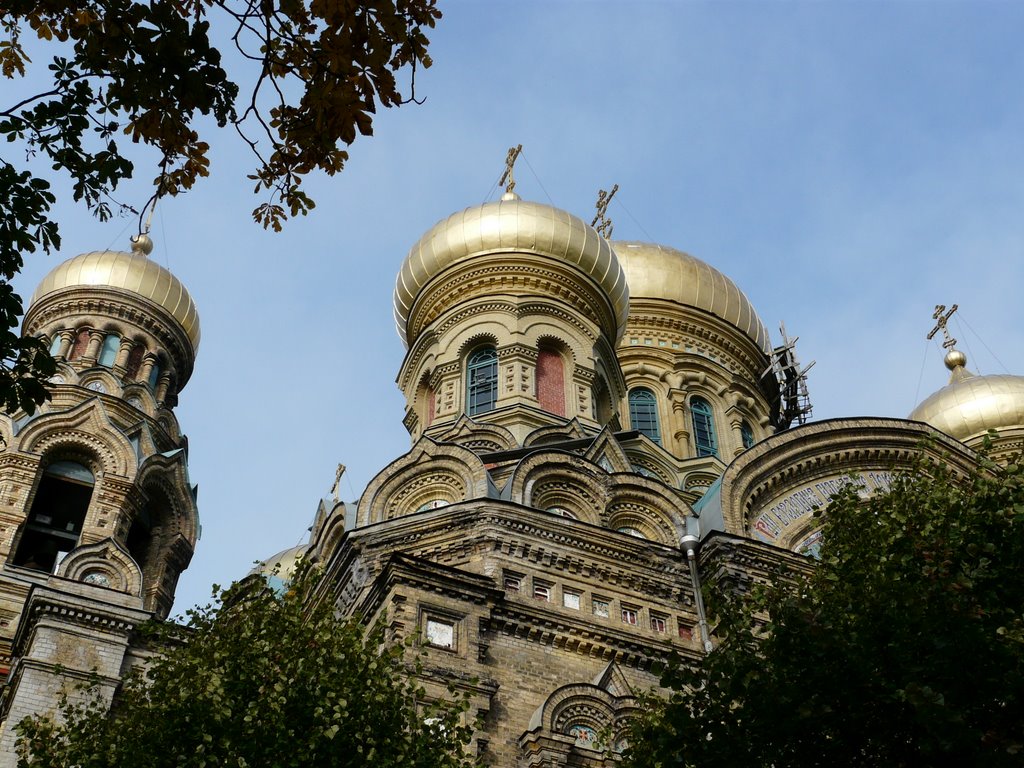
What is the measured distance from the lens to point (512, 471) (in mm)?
16688

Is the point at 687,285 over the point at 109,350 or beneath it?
over

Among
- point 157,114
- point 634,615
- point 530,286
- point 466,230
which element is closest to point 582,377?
point 530,286

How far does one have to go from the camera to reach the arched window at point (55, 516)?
19.9 m

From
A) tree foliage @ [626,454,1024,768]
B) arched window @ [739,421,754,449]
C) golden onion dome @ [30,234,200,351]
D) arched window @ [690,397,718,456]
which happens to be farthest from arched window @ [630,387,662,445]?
tree foliage @ [626,454,1024,768]

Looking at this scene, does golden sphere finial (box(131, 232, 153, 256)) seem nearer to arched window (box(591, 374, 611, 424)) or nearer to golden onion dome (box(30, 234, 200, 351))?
golden onion dome (box(30, 234, 200, 351))

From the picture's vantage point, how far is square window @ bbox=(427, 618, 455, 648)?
13227 millimetres

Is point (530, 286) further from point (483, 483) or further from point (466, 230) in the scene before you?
point (483, 483)

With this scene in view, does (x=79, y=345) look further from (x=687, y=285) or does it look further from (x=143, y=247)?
(x=687, y=285)

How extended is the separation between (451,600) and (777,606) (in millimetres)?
5437

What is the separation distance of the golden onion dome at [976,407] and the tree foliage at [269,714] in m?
17.5

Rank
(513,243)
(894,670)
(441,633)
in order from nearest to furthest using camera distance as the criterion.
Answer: (894,670), (441,633), (513,243)

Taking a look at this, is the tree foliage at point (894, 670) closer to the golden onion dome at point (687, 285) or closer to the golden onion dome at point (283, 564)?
the golden onion dome at point (283, 564)

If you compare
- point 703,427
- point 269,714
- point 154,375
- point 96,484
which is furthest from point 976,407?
point 269,714

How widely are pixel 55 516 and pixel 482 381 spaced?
7.45 meters
